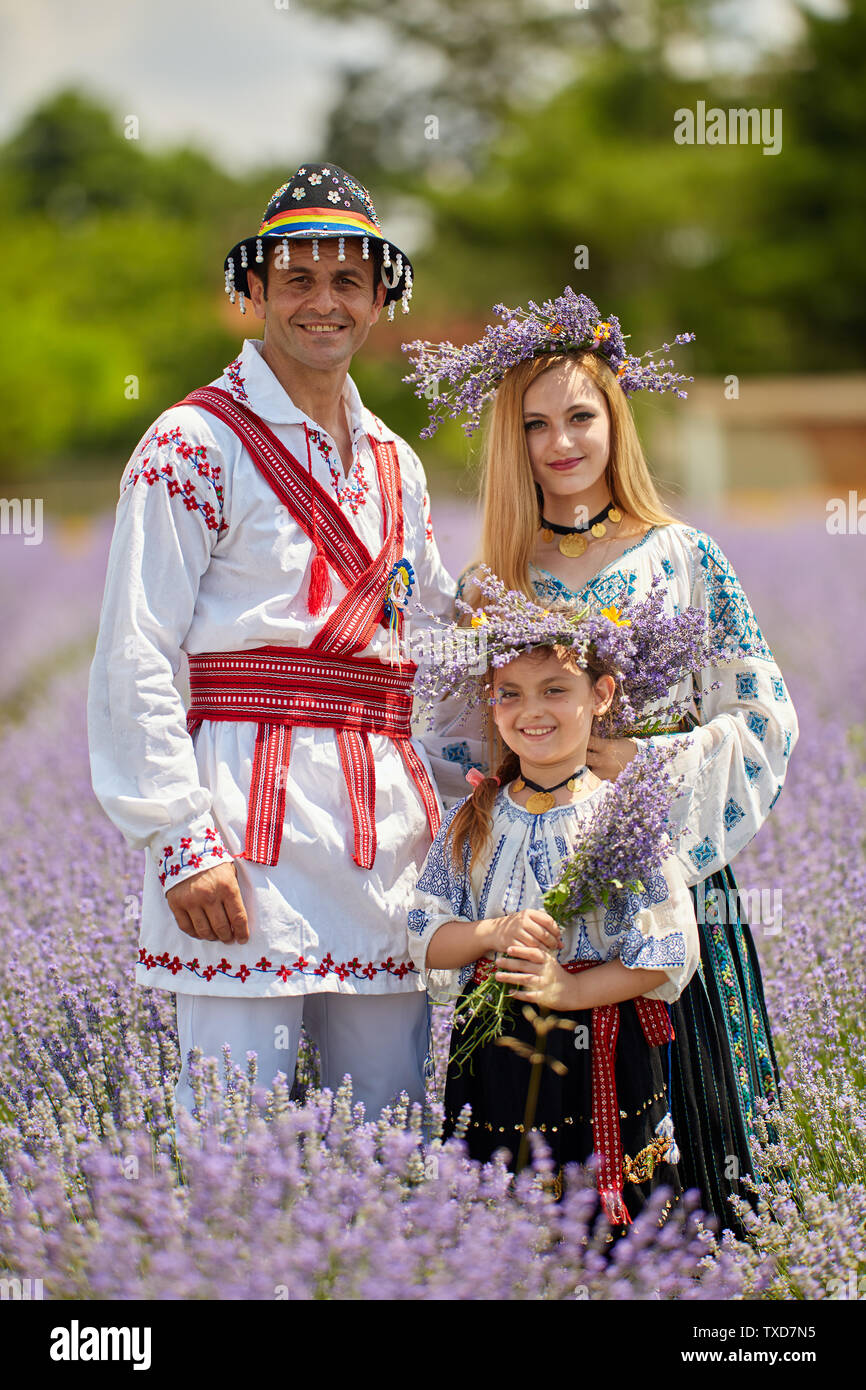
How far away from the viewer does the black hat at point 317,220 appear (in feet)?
8.14

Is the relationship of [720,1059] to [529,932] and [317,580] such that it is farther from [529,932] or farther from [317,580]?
[317,580]

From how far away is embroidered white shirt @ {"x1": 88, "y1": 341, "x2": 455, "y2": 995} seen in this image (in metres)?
2.29

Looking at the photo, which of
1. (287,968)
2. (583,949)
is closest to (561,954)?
(583,949)

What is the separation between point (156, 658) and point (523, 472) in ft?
2.57

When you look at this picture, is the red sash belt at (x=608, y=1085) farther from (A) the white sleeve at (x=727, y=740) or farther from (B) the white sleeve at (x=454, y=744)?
(B) the white sleeve at (x=454, y=744)

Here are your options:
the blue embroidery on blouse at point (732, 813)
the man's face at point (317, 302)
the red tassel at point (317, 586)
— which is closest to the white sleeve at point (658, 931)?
the blue embroidery on blouse at point (732, 813)

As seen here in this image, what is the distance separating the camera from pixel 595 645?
2.31 meters

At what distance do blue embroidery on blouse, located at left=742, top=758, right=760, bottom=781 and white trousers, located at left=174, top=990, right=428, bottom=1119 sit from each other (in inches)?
28.6

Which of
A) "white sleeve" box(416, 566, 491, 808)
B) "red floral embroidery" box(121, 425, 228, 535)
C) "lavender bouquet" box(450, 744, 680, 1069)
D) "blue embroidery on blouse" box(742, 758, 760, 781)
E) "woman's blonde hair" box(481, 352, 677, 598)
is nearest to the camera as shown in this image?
"lavender bouquet" box(450, 744, 680, 1069)

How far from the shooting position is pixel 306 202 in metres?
2.50

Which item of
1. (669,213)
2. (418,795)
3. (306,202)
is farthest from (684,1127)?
(669,213)

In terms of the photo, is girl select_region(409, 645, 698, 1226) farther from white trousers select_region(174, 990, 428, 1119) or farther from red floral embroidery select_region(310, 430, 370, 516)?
red floral embroidery select_region(310, 430, 370, 516)

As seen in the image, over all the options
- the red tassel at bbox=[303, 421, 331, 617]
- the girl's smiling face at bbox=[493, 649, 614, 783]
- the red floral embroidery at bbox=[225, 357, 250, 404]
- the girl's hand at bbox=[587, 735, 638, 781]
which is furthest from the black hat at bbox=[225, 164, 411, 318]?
the girl's hand at bbox=[587, 735, 638, 781]

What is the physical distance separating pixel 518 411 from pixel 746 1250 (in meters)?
1.53
